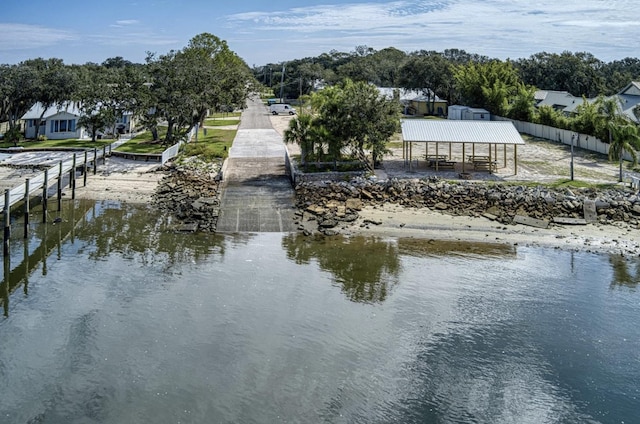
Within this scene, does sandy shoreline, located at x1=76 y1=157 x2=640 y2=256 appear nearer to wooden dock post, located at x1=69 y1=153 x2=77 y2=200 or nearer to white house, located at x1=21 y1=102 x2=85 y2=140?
wooden dock post, located at x1=69 y1=153 x2=77 y2=200

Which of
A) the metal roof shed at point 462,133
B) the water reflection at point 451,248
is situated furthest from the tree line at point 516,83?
the water reflection at point 451,248

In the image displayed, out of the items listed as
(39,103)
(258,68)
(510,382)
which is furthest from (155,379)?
(258,68)

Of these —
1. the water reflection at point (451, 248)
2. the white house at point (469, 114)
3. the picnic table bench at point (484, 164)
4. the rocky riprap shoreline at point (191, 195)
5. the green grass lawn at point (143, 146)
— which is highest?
the white house at point (469, 114)

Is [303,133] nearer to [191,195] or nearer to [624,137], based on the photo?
[191,195]

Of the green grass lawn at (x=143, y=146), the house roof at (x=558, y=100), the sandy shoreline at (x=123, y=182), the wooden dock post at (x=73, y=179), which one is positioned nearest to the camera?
the wooden dock post at (x=73, y=179)

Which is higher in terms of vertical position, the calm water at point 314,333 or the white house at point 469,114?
the white house at point 469,114

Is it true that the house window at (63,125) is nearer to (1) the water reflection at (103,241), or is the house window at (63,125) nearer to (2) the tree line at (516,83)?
(1) the water reflection at (103,241)

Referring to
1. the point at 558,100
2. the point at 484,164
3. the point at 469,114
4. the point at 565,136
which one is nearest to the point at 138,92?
the point at 484,164
